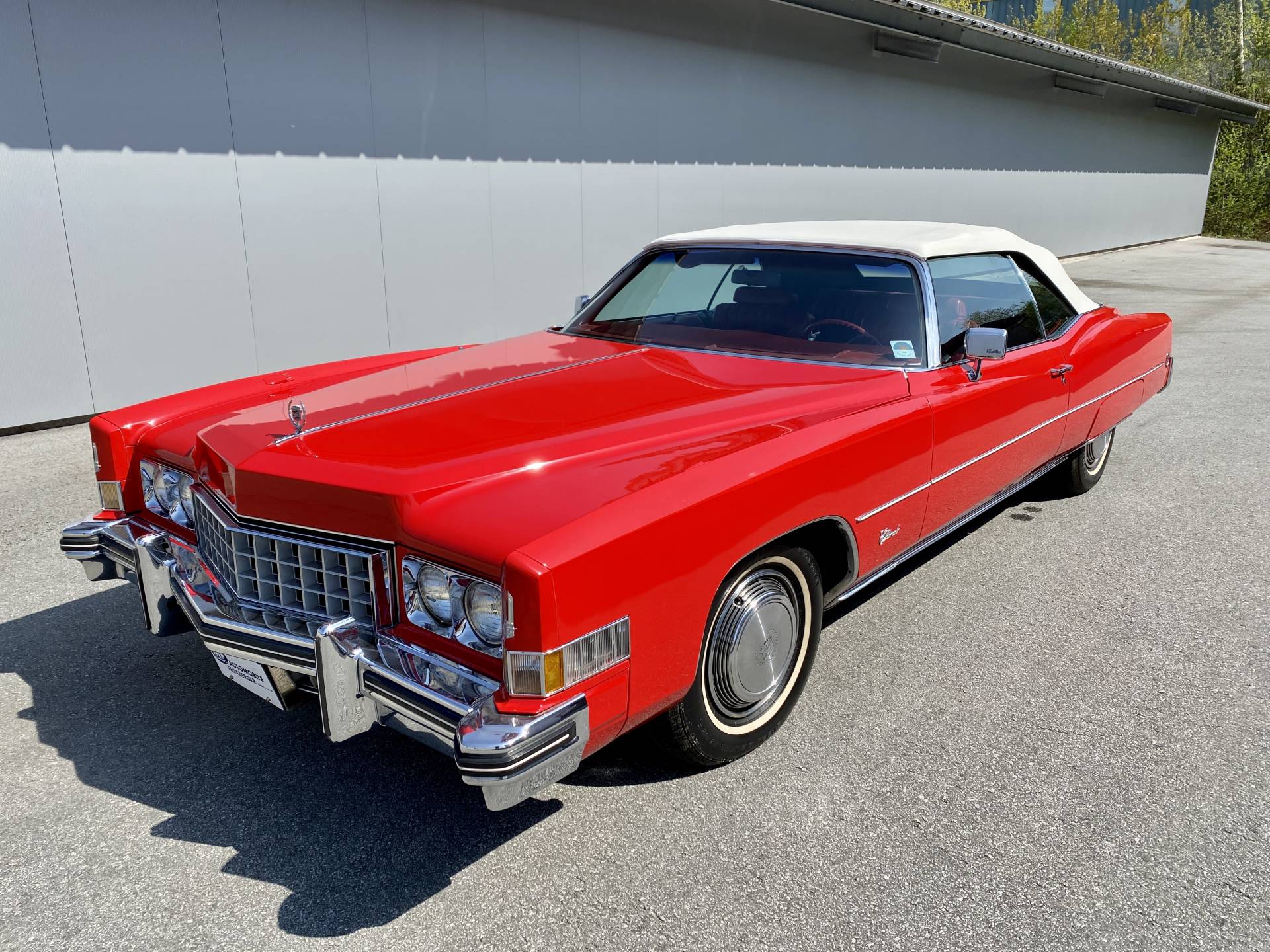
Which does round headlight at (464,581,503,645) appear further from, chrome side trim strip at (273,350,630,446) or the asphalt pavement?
chrome side trim strip at (273,350,630,446)

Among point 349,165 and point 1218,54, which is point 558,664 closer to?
point 349,165

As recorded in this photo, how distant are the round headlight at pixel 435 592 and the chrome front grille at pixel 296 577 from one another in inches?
4.3

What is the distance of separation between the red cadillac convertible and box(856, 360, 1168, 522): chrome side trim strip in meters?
0.02

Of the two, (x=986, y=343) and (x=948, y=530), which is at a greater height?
(x=986, y=343)

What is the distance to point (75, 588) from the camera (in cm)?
408

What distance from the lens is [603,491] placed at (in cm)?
235

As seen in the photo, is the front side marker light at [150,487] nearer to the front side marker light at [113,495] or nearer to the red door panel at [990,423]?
the front side marker light at [113,495]

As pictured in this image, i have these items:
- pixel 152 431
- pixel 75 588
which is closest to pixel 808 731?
pixel 152 431

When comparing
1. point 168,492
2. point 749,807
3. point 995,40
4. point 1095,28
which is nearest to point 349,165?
point 168,492

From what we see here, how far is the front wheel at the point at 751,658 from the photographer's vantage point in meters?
2.63

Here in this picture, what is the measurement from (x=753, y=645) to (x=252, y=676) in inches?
53.3

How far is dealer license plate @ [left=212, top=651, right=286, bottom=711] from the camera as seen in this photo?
2.47m

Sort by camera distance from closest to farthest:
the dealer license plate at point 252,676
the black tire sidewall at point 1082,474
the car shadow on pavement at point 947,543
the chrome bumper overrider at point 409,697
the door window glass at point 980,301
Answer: the chrome bumper overrider at point 409,697 → the dealer license plate at point 252,676 → the door window glass at point 980,301 → the car shadow on pavement at point 947,543 → the black tire sidewall at point 1082,474

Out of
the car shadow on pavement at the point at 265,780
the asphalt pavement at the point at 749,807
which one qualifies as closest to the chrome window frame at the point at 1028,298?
the asphalt pavement at the point at 749,807
